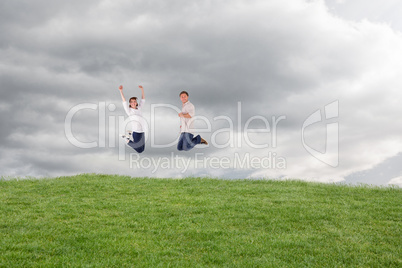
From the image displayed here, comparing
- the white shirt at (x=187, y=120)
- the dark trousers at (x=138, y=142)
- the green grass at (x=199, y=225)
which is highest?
the white shirt at (x=187, y=120)

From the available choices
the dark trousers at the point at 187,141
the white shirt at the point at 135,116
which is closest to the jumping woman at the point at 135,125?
the white shirt at the point at 135,116

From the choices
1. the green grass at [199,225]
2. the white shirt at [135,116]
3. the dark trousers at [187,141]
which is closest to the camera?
the green grass at [199,225]

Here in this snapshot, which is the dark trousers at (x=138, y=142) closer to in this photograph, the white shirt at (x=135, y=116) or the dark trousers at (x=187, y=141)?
the white shirt at (x=135, y=116)

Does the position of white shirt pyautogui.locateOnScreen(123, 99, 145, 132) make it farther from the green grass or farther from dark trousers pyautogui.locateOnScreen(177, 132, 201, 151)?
the green grass

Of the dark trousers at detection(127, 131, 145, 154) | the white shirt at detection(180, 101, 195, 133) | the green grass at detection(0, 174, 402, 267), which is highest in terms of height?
the white shirt at detection(180, 101, 195, 133)

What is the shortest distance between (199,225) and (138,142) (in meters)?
7.84

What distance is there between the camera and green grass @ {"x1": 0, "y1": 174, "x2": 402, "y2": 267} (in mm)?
10578

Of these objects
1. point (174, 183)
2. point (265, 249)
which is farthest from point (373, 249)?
point (174, 183)

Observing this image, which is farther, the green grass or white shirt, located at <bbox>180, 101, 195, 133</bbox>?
white shirt, located at <bbox>180, 101, 195, 133</bbox>

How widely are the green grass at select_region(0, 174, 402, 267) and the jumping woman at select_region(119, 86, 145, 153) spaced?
8.22 feet

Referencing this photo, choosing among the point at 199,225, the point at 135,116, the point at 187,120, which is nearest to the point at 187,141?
the point at 187,120

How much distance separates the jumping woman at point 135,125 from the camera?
19703 millimetres

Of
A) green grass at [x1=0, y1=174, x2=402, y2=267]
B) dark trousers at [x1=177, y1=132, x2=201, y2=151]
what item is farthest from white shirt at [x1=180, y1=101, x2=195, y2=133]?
green grass at [x1=0, y1=174, x2=402, y2=267]

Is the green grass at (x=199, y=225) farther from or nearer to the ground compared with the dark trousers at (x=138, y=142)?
nearer to the ground
